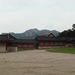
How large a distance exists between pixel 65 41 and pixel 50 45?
7166 mm

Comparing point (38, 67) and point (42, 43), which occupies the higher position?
point (42, 43)

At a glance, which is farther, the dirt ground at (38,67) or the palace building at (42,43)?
the palace building at (42,43)

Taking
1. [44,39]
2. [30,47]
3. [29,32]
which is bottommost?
[30,47]

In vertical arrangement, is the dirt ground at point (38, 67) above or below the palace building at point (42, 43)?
below

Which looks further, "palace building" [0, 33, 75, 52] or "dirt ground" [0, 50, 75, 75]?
"palace building" [0, 33, 75, 52]

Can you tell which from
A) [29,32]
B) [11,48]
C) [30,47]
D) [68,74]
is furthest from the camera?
[29,32]

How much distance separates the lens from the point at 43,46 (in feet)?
173

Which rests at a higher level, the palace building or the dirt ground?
the palace building

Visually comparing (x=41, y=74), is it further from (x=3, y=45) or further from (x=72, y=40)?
(x=72, y=40)

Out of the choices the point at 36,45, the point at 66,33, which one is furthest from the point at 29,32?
the point at 36,45

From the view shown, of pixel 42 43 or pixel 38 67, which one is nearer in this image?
pixel 38 67

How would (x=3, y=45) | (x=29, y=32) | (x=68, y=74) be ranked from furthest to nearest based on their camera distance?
(x=29, y=32) < (x=3, y=45) < (x=68, y=74)

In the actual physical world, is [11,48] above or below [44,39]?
below

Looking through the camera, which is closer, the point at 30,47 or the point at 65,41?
the point at 30,47
